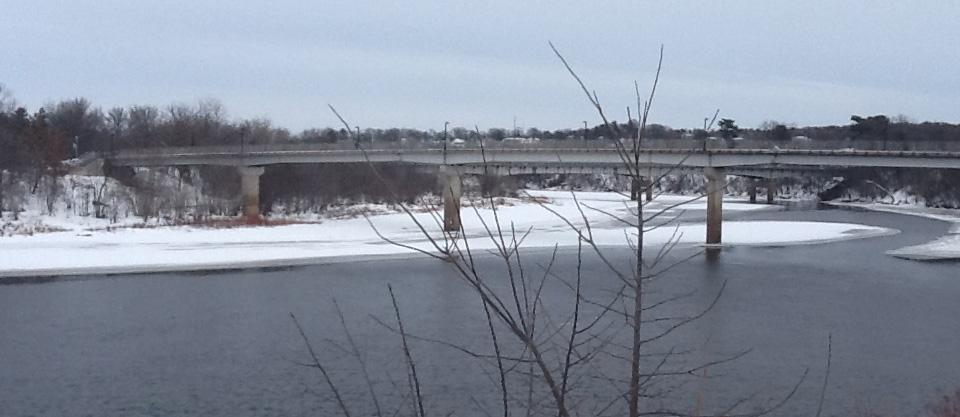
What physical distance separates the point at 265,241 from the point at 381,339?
2615 centimetres

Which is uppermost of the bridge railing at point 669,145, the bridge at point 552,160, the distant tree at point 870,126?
the distant tree at point 870,126

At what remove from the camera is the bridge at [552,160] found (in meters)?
46.2

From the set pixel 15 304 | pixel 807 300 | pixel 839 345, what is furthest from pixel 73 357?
pixel 807 300

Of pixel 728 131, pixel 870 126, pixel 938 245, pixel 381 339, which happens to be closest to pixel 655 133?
pixel 728 131

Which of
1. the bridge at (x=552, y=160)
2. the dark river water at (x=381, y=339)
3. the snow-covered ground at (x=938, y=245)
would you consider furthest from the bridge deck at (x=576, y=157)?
the dark river water at (x=381, y=339)

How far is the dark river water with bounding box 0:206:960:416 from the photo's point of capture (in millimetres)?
16047

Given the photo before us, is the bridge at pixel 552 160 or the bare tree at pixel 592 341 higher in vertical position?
the bridge at pixel 552 160

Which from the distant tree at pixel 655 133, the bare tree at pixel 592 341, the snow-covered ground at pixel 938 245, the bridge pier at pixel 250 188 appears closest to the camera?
the bare tree at pixel 592 341

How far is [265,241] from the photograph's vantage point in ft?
151

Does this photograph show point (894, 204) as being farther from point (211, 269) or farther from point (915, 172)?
point (211, 269)

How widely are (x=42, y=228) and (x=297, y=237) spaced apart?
12868mm

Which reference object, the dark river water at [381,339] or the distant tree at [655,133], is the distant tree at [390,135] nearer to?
the distant tree at [655,133]

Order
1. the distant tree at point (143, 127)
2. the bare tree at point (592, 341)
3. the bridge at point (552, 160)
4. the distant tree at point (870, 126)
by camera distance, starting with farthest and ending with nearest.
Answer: the distant tree at point (870, 126)
the distant tree at point (143, 127)
the bridge at point (552, 160)
the bare tree at point (592, 341)

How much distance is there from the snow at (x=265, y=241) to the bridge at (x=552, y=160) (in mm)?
3080
